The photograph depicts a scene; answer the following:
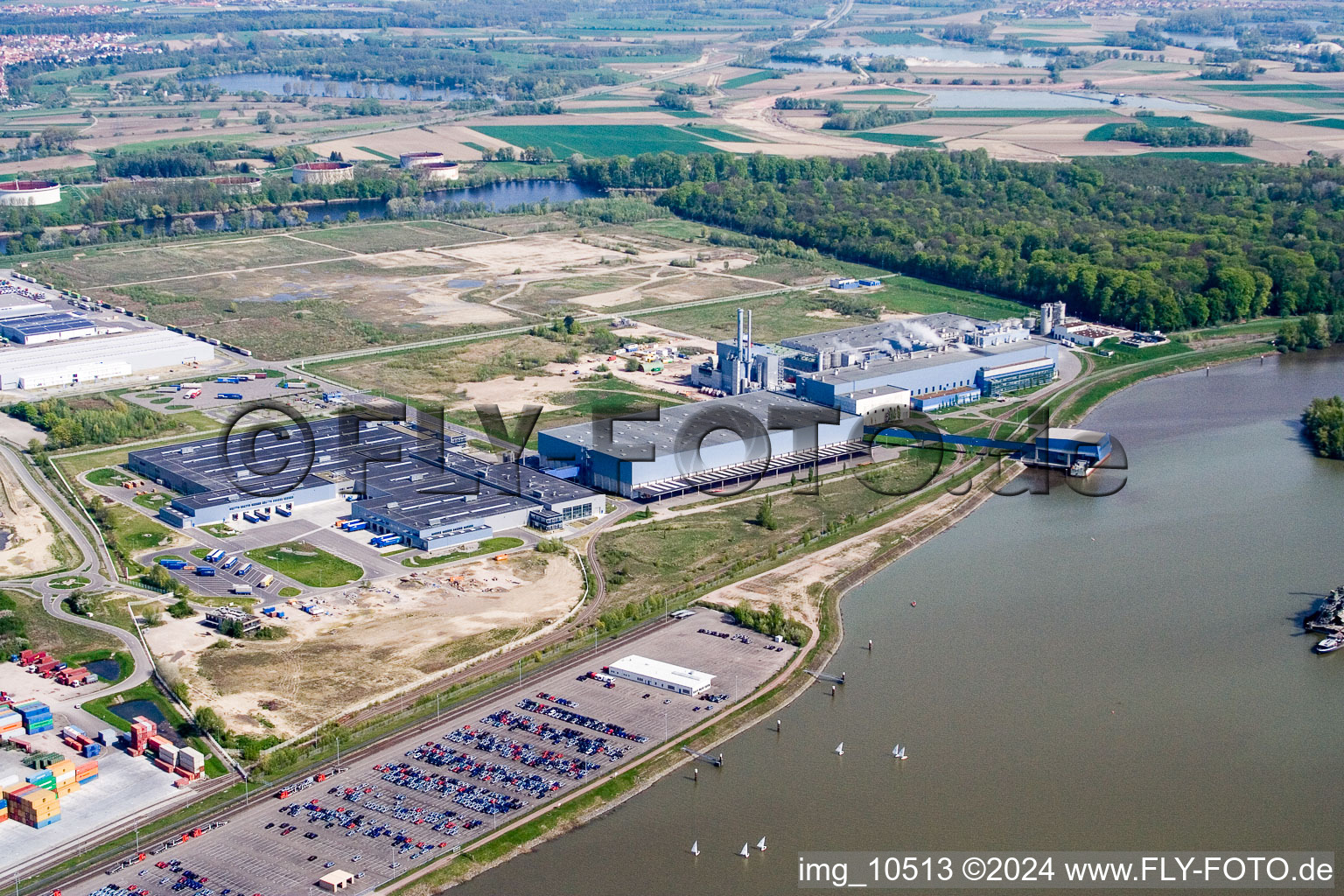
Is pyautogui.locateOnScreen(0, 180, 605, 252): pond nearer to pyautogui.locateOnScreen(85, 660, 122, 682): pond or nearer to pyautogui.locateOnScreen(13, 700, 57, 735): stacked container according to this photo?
pyautogui.locateOnScreen(85, 660, 122, 682): pond

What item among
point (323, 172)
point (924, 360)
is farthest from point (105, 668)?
point (323, 172)

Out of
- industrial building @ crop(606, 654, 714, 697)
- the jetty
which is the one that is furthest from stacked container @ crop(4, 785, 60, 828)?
the jetty

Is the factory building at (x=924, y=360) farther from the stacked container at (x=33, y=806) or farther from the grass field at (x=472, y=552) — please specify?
the stacked container at (x=33, y=806)

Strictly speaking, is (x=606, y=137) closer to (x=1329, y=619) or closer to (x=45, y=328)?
(x=45, y=328)

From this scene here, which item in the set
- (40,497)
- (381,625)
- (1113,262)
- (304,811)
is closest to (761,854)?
(304,811)

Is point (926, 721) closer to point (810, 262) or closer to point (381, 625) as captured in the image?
point (381, 625)
